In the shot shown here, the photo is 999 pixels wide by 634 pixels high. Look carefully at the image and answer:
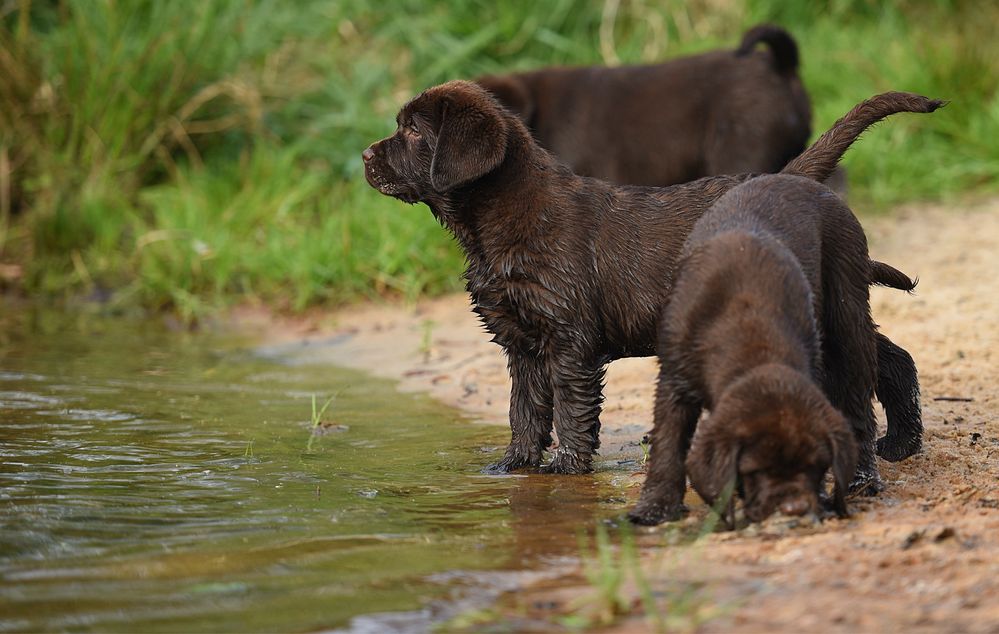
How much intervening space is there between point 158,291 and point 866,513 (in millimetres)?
6251

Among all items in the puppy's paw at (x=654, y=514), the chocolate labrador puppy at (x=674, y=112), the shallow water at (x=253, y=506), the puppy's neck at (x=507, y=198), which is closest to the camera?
the shallow water at (x=253, y=506)

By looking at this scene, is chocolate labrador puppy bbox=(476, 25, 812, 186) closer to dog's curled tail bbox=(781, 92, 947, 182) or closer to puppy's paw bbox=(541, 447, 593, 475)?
dog's curled tail bbox=(781, 92, 947, 182)

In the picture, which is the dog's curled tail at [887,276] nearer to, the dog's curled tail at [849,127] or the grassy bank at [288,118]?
the dog's curled tail at [849,127]

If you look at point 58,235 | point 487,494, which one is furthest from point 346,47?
point 487,494

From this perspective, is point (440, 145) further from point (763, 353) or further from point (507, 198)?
point (763, 353)

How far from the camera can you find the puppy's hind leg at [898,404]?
5.20 metres

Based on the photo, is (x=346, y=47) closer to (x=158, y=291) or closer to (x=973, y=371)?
(x=158, y=291)

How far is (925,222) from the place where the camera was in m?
9.06

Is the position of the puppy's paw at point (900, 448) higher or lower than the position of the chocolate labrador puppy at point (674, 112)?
lower

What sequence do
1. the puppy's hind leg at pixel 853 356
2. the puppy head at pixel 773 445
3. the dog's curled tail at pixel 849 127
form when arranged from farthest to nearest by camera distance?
1. the dog's curled tail at pixel 849 127
2. the puppy's hind leg at pixel 853 356
3. the puppy head at pixel 773 445

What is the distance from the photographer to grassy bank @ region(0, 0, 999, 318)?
9281mm

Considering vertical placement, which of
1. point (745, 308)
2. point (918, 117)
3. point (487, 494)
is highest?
point (918, 117)

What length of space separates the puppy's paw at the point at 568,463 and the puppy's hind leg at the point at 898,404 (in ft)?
3.81

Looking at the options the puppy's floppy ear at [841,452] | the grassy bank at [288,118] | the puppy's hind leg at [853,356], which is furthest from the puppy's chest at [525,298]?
the grassy bank at [288,118]
